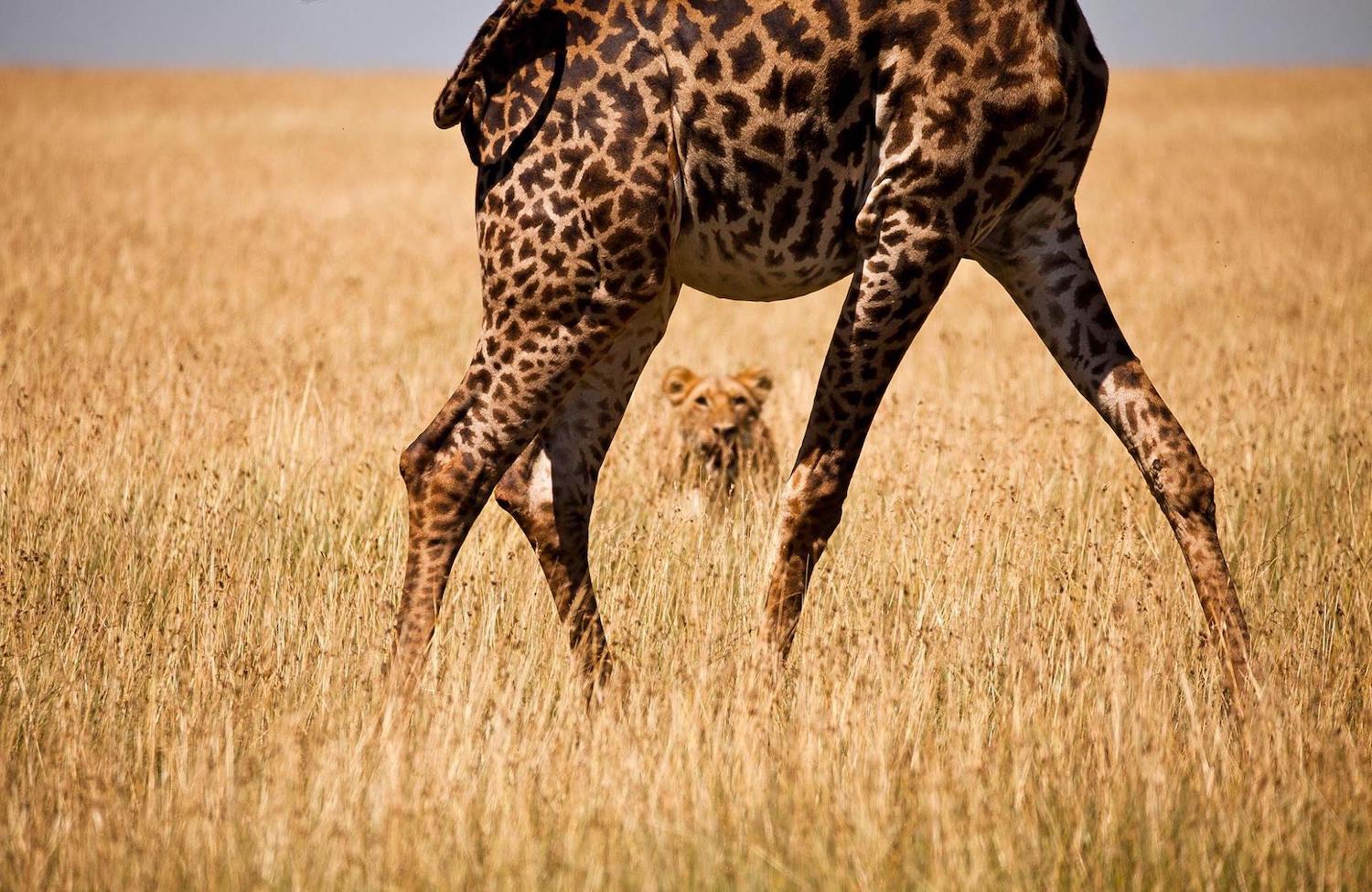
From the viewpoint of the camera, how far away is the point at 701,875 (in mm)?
3236

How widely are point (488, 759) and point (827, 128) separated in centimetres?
202

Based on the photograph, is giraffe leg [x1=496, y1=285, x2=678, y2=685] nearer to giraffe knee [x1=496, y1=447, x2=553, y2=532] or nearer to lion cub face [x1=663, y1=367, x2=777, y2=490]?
giraffe knee [x1=496, y1=447, x2=553, y2=532]

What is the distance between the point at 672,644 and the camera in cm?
483

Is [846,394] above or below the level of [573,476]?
above

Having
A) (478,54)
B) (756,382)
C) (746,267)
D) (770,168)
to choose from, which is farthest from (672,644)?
(756,382)

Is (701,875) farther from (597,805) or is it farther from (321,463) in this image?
(321,463)

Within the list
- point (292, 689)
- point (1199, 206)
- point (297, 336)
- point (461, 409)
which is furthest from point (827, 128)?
point (1199, 206)

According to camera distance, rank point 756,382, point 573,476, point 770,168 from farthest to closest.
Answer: point 756,382 → point 573,476 → point 770,168

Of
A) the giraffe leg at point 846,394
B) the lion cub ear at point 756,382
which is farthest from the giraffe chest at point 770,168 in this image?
the lion cub ear at point 756,382

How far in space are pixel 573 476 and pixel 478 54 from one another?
1.40 metres

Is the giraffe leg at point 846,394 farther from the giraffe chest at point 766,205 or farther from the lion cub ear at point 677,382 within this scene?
the lion cub ear at point 677,382

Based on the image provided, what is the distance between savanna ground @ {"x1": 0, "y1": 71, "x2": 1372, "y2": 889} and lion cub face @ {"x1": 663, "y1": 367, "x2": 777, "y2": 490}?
0.80 ft

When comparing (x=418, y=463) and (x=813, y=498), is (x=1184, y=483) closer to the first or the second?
(x=813, y=498)

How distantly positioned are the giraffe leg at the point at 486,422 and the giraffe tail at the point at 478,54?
25.2 inches
